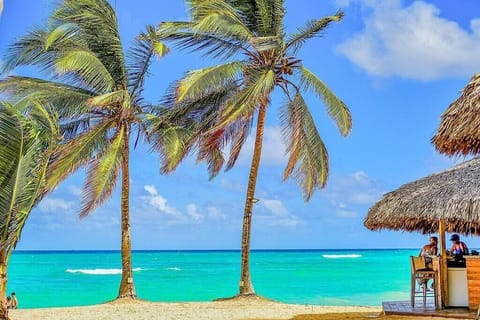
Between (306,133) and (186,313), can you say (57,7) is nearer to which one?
(306,133)

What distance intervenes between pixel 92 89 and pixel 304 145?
13.4ft

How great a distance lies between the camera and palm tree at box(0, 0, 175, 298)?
1166 centimetres

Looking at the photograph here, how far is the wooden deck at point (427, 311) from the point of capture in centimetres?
759

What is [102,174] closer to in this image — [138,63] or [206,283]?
[138,63]

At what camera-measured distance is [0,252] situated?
802 centimetres

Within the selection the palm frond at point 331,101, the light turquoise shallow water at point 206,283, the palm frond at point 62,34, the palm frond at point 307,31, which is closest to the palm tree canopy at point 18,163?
the palm frond at point 62,34

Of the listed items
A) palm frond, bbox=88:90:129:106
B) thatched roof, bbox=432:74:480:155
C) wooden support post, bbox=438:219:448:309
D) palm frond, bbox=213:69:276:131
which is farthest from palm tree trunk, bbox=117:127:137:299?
thatched roof, bbox=432:74:480:155

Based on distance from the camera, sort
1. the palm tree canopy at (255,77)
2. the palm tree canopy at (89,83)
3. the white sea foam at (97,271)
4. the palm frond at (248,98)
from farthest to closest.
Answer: the white sea foam at (97,271) < the palm tree canopy at (255,77) < the palm tree canopy at (89,83) < the palm frond at (248,98)

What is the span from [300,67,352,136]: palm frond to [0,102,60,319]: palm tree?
212 inches

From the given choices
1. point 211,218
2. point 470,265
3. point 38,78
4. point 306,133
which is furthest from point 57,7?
point 211,218

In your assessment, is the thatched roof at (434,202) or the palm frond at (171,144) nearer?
the thatched roof at (434,202)

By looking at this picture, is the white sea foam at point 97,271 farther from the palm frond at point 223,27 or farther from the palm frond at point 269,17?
the palm frond at point 223,27

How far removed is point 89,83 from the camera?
Answer: 39.9 ft

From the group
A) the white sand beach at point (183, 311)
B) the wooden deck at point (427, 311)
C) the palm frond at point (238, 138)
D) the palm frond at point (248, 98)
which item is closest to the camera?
the wooden deck at point (427, 311)
